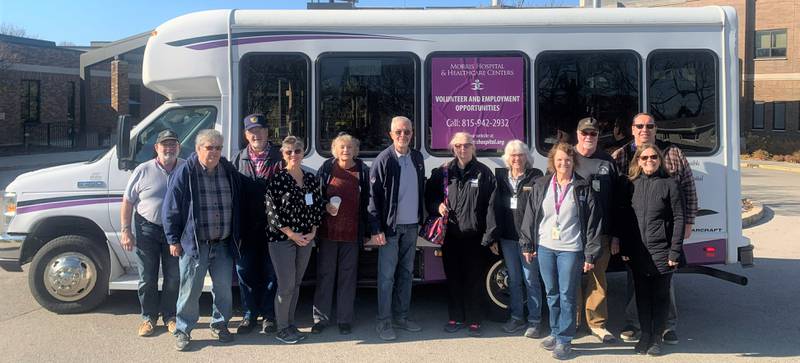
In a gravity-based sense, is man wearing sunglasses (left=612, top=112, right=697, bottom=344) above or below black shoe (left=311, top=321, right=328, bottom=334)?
above

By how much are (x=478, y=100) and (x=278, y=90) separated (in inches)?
71.3

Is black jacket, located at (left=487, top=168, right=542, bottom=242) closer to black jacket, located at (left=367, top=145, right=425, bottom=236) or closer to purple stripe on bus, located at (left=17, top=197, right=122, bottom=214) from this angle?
black jacket, located at (left=367, top=145, right=425, bottom=236)

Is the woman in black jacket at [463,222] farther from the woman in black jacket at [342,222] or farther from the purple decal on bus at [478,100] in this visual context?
the woman in black jacket at [342,222]

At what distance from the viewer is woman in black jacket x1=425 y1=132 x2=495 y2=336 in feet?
16.5

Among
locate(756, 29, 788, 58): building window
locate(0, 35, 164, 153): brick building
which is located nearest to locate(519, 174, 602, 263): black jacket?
locate(0, 35, 164, 153): brick building

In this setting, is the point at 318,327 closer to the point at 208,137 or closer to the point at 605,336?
the point at 208,137

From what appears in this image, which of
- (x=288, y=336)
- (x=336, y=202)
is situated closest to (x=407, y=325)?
(x=288, y=336)

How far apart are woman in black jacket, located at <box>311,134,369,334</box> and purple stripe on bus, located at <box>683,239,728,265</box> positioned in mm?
2934

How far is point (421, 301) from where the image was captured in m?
6.35

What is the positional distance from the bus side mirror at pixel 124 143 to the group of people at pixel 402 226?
48 cm

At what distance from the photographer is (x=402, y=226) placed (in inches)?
201

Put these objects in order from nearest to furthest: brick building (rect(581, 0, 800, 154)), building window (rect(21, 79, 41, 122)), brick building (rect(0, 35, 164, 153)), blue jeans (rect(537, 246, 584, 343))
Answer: blue jeans (rect(537, 246, 584, 343)) < brick building (rect(0, 35, 164, 153)) < building window (rect(21, 79, 41, 122)) < brick building (rect(581, 0, 800, 154))

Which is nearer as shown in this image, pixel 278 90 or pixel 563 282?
pixel 563 282

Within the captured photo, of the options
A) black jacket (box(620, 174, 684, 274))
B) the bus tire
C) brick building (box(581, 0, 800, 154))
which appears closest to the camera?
black jacket (box(620, 174, 684, 274))
